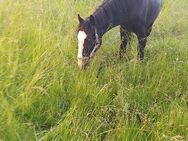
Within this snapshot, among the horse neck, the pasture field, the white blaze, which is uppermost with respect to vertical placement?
the horse neck

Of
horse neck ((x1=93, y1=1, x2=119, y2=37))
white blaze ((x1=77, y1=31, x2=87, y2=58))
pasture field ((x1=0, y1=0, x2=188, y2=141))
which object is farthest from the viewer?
horse neck ((x1=93, y1=1, x2=119, y2=37))

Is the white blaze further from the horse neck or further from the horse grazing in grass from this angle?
the horse neck

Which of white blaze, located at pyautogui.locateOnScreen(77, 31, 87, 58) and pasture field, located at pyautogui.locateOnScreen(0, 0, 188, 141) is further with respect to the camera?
white blaze, located at pyautogui.locateOnScreen(77, 31, 87, 58)

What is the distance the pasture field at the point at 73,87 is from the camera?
277cm

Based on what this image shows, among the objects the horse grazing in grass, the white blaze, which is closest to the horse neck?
the horse grazing in grass

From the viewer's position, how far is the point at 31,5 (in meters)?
4.43

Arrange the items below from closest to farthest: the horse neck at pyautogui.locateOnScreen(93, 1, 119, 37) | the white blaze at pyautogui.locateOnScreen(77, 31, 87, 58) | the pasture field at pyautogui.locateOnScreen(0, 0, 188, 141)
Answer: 1. the pasture field at pyautogui.locateOnScreen(0, 0, 188, 141)
2. the white blaze at pyautogui.locateOnScreen(77, 31, 87, 58)
3. the horse neck at pyautogui.locateOnScreen(93, 1, 119, 37)

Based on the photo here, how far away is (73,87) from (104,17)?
105cm

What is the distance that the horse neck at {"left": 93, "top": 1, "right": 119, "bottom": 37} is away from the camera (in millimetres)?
3897

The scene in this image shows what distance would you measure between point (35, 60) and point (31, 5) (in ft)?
4.32

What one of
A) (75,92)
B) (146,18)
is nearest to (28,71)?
(75,92)

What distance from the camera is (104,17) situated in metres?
3.96

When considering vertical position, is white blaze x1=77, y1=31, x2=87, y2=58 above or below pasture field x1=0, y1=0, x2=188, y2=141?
above

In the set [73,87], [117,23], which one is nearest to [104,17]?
[117,23]
